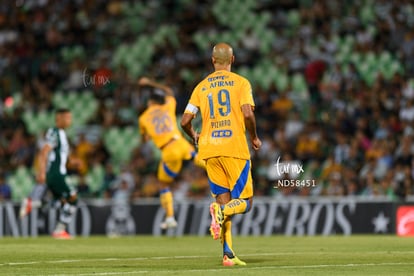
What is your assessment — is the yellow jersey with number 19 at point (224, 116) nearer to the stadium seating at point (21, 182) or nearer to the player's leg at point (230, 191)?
the player's leg at point (230, 191)

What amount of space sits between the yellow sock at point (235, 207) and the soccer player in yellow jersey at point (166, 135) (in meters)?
8.11

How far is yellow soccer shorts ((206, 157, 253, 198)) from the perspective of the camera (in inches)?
490

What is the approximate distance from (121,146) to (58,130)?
312 inches

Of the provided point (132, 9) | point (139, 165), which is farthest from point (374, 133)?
point (132, 9)

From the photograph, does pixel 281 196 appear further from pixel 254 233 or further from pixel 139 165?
pixel 139 165

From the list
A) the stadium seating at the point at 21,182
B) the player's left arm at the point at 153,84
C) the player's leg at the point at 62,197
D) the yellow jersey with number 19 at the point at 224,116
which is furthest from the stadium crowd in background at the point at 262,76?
the yellow jersey with number 19 at the point at 224,116

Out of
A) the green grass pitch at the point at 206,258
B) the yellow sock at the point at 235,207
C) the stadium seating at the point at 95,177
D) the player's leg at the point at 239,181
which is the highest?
the stadium seating at the point at 95,177

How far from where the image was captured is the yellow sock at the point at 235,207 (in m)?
12.2

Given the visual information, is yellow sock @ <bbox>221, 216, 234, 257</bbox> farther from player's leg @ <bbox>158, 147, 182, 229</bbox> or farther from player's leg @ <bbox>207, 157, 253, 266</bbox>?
player's leg @ <bbox>158, 147, 182, 229</bbox>

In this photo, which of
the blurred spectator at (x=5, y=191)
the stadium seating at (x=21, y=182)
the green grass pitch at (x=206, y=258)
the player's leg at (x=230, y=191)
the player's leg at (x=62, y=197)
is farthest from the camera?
the stadium seating at (x=21, y=182)

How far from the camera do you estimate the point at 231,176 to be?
12445 millimetres

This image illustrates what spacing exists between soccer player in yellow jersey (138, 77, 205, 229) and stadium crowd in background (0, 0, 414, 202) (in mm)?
1641

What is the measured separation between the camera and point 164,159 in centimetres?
2066

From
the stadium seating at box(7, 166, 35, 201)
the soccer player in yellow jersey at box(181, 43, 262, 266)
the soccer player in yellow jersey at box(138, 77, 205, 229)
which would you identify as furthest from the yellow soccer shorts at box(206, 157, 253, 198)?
the stadium seating at box(7, 166, 35, 201)
